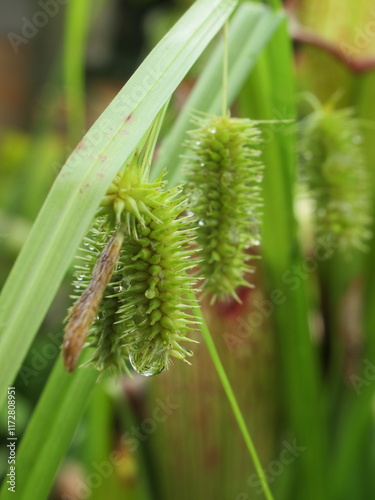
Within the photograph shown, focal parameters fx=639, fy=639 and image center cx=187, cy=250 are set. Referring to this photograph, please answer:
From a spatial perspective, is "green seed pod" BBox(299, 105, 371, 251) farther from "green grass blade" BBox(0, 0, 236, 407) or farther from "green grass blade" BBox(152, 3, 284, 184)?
"green grass blade" BBox(0, 0, 236, 407)

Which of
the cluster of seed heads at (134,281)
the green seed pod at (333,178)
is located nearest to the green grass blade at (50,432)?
the cluster of seed heads at (134,281)

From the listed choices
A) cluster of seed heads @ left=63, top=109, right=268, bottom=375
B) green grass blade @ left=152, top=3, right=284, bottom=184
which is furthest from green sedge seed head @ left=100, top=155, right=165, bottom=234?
green grass blade @ left=152, top=3, right=284, bottom=184

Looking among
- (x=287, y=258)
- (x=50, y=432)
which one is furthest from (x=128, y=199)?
(x=287, y=258)

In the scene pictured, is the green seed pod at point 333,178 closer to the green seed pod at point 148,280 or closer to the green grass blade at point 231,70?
the green grass blade at point 231,70

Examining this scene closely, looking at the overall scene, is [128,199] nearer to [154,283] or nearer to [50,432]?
[154,283]

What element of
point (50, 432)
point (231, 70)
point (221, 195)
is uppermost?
point (231, 70)

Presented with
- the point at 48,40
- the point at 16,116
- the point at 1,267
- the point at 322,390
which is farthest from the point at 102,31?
the point at 322,390
